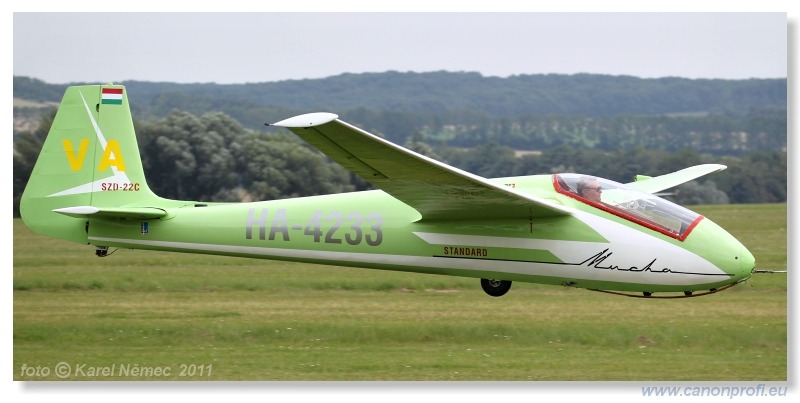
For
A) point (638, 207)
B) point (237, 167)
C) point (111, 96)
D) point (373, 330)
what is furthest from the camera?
point (237, 167)

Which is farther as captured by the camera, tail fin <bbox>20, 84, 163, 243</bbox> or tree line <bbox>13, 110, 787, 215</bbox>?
tree line <bbox>13, 110, 787, 215</bbox>

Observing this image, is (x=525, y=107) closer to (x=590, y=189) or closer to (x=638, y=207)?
(x=590, y=189)

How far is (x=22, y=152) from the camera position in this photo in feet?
98.4

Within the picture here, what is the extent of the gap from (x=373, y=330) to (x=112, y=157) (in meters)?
4.76

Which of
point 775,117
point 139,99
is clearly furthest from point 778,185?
point 139,99

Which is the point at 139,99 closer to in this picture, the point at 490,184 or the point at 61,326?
the point at 61,326

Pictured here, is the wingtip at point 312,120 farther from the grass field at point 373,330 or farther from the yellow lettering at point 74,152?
the yellow lettering at point 74,152

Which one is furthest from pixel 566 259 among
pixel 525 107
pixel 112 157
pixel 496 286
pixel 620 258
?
pixel 525 107

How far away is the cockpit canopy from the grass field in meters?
A: 2.16

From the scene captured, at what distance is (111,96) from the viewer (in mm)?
15109

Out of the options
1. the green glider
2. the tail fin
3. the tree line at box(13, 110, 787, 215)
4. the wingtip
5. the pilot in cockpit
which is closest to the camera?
the wingtip

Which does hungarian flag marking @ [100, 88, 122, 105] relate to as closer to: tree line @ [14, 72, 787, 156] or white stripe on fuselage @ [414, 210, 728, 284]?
white stripe on fuselage @ [414, 210, 728, 284]

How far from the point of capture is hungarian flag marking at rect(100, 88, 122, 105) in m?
15.1

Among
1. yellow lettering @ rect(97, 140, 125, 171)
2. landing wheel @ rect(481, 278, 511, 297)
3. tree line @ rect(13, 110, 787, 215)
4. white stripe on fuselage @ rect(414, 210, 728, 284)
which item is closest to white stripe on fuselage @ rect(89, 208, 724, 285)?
white stripe on fuselage @ rect(414, 210, 728, 284)
